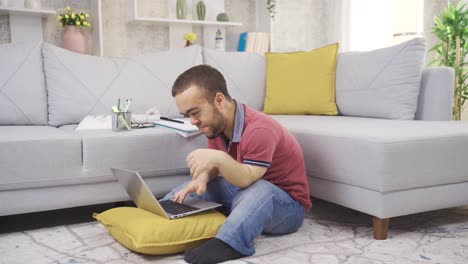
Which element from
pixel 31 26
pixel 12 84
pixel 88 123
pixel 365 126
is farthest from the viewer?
pixel 31 26

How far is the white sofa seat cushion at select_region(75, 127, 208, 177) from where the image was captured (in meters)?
1.88

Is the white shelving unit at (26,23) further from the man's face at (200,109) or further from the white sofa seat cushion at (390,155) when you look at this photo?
the white sofa seat cushion at (390,155)

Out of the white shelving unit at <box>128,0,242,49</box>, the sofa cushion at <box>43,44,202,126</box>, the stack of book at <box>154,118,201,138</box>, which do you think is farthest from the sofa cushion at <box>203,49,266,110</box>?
the white shelving unit at <box>128,0,242,49</box>

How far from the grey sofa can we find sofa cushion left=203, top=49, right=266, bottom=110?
0.37 m

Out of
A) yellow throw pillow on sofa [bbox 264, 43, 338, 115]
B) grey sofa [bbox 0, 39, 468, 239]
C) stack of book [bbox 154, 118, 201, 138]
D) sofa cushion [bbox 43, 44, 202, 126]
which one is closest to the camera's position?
grey sofa [bbox 0, 39, 468, 239]

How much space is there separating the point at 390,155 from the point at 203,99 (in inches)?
26.3

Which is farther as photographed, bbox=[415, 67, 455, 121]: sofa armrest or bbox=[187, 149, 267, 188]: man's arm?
bbox=[415, 67, 455, 121]: sofa armrest

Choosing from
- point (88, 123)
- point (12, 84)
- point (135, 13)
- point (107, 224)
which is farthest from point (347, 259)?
point (135, 13)

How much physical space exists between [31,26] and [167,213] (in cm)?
231

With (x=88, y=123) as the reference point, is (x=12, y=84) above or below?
above

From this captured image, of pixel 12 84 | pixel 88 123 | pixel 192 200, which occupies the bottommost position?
pixel 192 200

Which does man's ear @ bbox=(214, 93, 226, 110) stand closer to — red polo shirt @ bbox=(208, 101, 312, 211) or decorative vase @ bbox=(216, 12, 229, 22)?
red polo shirt @ bbox=(208, 101, 312, 211)

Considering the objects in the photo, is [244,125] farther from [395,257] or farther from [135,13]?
[135,13]

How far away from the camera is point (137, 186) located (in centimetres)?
156
